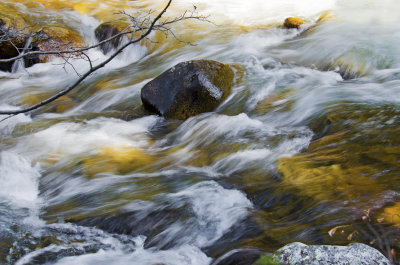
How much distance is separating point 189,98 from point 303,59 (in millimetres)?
2961

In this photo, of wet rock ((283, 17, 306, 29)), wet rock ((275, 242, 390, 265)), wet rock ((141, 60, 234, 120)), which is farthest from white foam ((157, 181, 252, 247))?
wet rock ((283, 17, 306, 29))

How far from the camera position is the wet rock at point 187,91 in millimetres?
6668

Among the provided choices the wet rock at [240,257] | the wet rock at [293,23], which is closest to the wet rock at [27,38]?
the wet rock at [293,23]

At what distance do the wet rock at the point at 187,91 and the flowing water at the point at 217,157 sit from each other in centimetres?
22

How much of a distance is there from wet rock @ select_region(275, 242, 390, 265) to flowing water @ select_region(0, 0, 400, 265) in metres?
0.46

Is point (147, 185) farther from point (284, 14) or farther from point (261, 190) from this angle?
point (284, 14)

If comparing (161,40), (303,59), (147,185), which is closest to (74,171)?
(147,185)

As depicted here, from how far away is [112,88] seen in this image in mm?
8477

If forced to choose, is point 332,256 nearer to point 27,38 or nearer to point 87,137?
point 87,137

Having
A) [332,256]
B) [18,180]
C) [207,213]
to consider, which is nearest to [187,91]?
[18,180]

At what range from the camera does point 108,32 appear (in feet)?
35.6

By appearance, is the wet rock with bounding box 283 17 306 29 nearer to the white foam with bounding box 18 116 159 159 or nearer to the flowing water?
the flowing water

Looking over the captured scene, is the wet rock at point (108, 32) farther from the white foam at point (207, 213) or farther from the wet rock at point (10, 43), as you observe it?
the white foam at point (207, 213)

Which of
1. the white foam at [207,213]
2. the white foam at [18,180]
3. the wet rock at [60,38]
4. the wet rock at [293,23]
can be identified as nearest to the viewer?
the white foam at [207,213]
